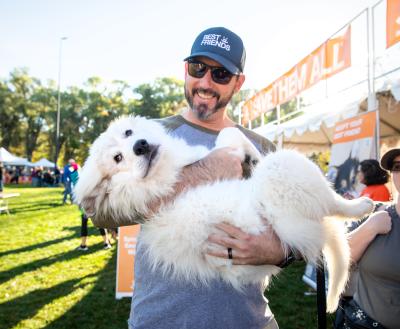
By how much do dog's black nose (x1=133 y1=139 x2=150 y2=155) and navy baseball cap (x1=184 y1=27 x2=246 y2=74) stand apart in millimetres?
732

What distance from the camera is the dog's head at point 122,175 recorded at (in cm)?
199

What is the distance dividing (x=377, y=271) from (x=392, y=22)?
4.57 meters

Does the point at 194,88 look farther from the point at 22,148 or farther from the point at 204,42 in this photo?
the point at 22,148

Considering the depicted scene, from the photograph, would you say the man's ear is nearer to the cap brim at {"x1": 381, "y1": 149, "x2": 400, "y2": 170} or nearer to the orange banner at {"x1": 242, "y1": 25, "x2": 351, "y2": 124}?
the cap brim at {"x1": 381, "y1": 149, "x2": 400, "y2": 170}

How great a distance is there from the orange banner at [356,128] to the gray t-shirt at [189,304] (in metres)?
4.26

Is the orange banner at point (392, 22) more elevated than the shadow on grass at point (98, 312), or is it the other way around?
the orange banner at point (392, 22)

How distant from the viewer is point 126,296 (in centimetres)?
563

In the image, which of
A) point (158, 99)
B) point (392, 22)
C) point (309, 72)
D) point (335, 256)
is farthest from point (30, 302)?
point (158, 99)

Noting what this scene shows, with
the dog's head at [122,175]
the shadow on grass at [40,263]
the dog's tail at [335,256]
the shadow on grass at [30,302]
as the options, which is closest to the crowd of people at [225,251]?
the dog's head at [122,175]

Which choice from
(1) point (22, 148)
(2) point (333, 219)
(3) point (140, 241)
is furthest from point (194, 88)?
(1) point (22, 148)

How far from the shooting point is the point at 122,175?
6.89 ft

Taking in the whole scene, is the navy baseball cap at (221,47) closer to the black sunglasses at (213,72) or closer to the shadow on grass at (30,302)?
the black sunglasses at (213,72)

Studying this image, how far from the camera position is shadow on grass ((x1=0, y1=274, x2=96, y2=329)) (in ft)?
16.2

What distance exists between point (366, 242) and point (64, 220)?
12416mm
